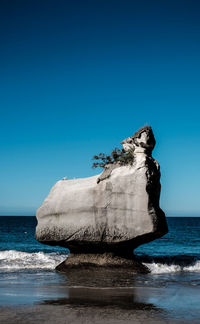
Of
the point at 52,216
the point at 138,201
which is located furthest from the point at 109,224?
the point at 52,216

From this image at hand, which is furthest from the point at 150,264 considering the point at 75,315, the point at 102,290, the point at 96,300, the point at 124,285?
the point at 75,315

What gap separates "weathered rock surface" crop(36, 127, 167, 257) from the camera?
46.2 ft

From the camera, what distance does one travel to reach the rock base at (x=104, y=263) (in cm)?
1488

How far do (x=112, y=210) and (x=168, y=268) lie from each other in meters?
3.86

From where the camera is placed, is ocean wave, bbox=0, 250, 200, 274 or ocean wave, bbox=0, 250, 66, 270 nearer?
ocean wave, bbox=0, 250, 200, 274

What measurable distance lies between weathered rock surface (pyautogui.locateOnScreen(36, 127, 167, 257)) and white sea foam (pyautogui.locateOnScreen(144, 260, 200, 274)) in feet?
4.33

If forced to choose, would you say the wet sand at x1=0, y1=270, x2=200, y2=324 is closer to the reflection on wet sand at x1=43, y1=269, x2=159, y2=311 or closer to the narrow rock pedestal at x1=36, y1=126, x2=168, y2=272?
the reflection on wet sand at x1=43, y1=269, x2=159, y2=311

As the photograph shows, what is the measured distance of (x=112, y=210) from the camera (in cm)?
1455

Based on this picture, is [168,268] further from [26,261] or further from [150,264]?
[26,261]

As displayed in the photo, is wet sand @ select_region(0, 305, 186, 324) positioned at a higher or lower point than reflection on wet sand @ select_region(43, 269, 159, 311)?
higher

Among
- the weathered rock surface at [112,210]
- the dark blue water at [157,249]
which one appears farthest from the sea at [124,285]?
the weathered rock surface at [112,210]

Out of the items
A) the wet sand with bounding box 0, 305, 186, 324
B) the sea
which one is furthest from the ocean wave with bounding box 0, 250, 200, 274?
the wet sand with bounding box 0, 305, 186, 324

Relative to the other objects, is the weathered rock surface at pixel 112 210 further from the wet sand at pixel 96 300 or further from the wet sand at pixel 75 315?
the wet sand at pixel 75 315

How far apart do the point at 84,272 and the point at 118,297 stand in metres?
4.89
